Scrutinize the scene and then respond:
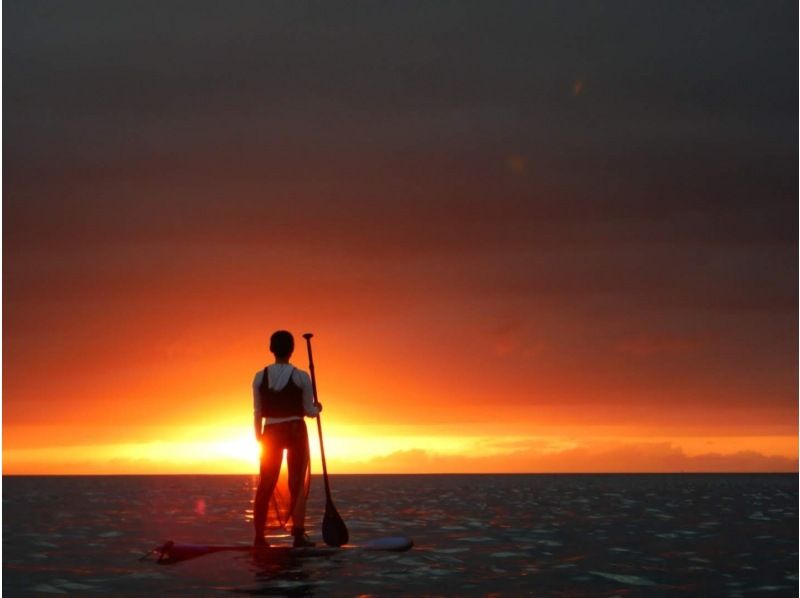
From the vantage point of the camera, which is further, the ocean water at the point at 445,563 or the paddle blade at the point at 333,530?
the paddle blade at the point at 333,530

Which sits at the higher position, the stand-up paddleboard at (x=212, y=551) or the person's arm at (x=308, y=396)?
the person's arm at (x=308, y=396)

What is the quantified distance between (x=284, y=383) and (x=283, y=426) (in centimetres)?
73

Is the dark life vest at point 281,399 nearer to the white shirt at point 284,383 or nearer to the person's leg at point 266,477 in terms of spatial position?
the white shirt at point 284,383

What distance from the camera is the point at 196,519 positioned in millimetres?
36844

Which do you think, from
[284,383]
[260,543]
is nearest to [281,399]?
[284,383]

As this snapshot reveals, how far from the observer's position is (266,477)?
1947cm

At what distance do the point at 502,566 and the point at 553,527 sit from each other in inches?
464

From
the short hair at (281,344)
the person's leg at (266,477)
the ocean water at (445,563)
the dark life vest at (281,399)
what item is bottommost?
the ocean water at (445,563)

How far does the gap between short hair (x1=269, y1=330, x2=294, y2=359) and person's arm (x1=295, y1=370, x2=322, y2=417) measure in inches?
17.6

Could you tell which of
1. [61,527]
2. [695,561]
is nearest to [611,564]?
[695,561]

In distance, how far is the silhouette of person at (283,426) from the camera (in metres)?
19.2

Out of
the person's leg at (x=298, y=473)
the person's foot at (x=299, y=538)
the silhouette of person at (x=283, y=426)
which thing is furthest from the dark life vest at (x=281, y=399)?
the person's foot at (x=299, y=538)

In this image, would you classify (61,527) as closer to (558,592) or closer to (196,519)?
(196,519)

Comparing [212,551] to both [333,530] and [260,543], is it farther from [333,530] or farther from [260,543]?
[333,530]
